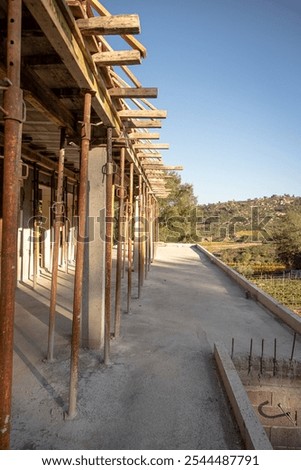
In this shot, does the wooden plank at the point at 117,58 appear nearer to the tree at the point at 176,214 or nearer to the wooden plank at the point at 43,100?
the wooden plank at the point at 43,100

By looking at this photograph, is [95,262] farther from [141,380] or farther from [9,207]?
[9,207]

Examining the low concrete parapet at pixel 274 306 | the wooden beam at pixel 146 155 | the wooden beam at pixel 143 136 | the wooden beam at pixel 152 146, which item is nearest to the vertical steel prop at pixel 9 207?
the wooden beam at pixel 143 136

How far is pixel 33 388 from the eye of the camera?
4105mm

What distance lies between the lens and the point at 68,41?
111 inches

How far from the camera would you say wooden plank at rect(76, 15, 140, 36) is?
2.87 meters

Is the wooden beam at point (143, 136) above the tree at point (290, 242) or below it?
above

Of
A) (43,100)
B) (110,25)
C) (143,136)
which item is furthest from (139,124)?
(110,25)

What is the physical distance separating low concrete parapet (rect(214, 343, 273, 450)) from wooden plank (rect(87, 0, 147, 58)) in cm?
399

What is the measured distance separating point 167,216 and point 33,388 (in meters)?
33.8

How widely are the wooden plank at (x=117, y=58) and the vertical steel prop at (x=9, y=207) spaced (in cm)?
160

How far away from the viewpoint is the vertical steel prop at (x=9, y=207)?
1.99 meters

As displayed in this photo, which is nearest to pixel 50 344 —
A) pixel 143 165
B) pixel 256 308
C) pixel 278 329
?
pixel 278 329

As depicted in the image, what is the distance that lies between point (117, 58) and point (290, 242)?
3652 centimetres

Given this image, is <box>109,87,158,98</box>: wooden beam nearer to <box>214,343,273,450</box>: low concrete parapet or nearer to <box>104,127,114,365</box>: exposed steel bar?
<box>104,127,114,365</box>: exposed steel bar
